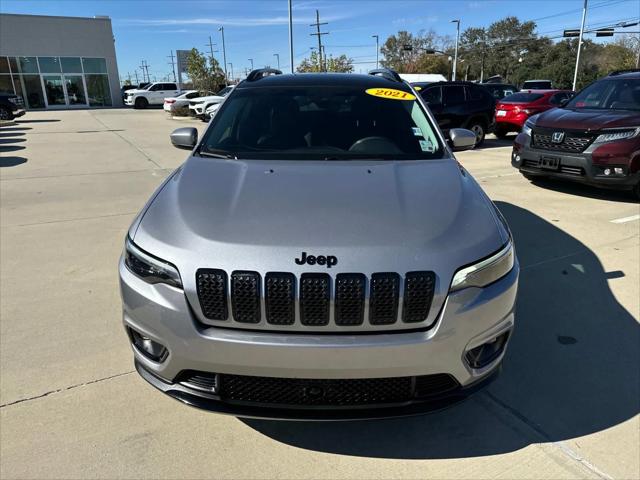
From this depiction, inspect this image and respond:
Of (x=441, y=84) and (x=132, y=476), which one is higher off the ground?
(x=441, y=84)

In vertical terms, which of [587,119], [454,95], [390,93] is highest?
[390,93]

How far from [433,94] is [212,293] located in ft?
40.7

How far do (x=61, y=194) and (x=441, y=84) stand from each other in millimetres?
10094

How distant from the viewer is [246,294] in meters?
1.87

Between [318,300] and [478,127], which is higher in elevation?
[318,300]

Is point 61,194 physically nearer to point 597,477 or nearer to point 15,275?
point 15,275

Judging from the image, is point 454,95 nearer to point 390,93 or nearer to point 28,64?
point 390,93

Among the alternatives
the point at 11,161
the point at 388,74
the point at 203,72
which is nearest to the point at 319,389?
the point at 388,74

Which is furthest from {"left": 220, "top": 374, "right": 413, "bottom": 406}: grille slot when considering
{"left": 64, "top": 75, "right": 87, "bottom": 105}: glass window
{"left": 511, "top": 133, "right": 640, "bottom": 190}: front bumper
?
{"left": 64, "top": 75, "right": 87, "bottom": 105}: glass window

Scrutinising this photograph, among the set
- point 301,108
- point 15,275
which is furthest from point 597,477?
point 15,275

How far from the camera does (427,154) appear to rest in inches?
121

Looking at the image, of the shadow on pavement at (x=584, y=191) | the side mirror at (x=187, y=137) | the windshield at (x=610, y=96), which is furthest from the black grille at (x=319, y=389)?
the windshield at (x=610, y=96)

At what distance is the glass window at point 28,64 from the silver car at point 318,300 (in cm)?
4464

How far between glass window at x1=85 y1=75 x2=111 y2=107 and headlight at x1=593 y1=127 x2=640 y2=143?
141 ft
